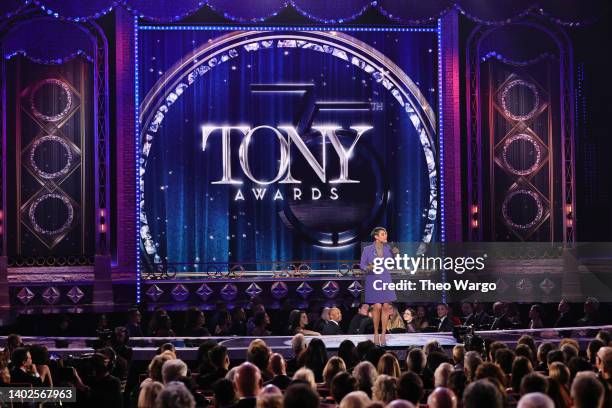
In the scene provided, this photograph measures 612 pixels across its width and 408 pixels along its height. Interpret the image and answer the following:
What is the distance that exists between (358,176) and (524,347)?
29.9ft

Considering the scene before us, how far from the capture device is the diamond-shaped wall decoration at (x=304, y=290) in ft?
50.1

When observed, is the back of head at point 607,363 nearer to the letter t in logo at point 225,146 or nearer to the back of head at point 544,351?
the back of head at point 544,351

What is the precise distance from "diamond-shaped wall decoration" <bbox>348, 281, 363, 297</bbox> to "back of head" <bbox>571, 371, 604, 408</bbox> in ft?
35.3

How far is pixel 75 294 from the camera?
A: 48.5ft

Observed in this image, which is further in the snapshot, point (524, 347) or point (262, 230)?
point (262, 230)

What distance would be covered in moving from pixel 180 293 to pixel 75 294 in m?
1.79

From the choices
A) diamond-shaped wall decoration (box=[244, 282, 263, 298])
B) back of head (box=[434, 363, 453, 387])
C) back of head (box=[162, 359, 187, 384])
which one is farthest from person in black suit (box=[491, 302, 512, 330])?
back of head (box=[162, 359, 187, 384])

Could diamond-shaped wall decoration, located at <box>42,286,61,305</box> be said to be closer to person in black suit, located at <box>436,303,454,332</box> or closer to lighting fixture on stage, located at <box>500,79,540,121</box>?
person in black suit, located at <box>436,303,454,332</box>

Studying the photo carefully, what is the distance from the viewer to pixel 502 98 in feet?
52.4

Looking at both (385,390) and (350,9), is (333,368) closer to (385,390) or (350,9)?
(385,390)

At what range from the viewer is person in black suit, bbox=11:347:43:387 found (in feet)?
23.3

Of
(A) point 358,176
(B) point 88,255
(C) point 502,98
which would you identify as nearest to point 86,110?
(B) point 88,255

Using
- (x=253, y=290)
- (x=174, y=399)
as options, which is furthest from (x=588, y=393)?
(x=253, y=290)

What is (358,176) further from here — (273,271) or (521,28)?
(521,28)
